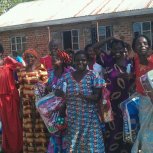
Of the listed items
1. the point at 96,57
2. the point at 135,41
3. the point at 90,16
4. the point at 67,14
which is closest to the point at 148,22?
the point at 90,16

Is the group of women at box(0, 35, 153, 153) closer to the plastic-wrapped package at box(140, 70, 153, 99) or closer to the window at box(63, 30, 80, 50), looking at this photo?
the plastic-wrapped package at box(140, 70, 153, 99)

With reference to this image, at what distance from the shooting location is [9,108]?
6.43 m

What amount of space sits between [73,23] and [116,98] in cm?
853

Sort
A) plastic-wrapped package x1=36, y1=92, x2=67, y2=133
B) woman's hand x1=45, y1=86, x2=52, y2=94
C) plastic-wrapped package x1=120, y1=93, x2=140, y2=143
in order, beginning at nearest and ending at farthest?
plastic-wrapped package x1=120, y1=93, x2=140, y2=143
plastic-wrapped package x1=36, y1=92, x2=67, y2=133
woman's hand x1=45, y1=86, x2=52, y2=94

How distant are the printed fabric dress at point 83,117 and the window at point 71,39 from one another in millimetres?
9018

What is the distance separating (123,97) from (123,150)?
748mm

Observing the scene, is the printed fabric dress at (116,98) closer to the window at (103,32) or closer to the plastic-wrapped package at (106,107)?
the plastic-wrapped package at (106,107)

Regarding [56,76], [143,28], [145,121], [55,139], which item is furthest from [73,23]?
[145,121]

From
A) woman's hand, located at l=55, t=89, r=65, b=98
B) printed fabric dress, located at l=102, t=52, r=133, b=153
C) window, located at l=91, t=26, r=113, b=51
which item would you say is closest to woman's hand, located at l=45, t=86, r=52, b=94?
woman's hand, located at l=55, t=89, r=65, b=98

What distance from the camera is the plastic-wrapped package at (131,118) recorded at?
4.83 m

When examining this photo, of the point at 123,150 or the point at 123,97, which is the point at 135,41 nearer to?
the point at 123,97

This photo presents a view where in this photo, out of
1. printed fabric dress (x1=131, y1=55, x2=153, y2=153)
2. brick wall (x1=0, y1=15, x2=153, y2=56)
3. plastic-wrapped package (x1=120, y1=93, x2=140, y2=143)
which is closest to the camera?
printed fabric dress (x1=131, y1=55, x2=153, y2=153)

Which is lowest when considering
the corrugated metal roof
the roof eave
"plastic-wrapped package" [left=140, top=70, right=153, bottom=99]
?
"plastic-wrapped package" [left=140, top=70, right=153, bottom=99]

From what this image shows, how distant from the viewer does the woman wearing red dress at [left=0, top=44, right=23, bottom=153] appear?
6.37 metres
